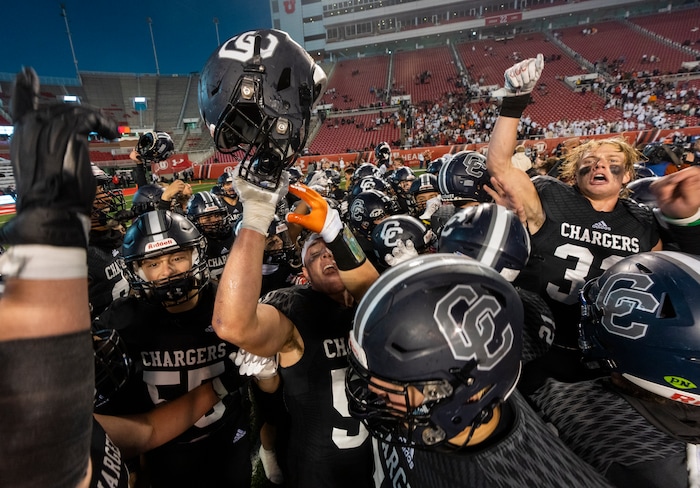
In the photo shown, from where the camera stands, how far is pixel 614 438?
165cm

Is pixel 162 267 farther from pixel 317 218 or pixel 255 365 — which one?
pixel 317 218

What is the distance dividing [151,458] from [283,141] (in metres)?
2.70

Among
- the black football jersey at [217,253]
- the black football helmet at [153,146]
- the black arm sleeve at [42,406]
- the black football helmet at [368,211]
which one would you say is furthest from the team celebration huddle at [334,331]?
the black football helmet at [153,146]

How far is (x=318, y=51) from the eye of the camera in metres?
59.8

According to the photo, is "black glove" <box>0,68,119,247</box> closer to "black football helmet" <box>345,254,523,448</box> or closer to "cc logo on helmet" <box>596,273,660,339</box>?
"black football helmet" <box>345,254,523,448</box>

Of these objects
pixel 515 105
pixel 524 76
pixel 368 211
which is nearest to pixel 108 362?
pixel 515 105

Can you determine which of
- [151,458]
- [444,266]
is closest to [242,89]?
[444,266]

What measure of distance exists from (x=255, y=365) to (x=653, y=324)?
2.10 meters

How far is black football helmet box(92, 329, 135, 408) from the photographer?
1.93 m

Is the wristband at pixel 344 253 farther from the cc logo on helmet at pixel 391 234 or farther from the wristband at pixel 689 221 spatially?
the wristband at pixel 689 221

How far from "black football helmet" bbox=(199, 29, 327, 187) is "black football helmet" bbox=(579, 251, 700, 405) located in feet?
5.96

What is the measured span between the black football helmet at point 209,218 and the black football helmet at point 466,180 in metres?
3.65

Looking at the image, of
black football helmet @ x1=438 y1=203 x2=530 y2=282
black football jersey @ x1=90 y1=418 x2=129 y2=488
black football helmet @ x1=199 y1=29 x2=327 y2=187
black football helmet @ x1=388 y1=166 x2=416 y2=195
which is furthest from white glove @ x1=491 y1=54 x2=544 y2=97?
black football helmet @ x1=388 y1=166 x2=416 y2=195

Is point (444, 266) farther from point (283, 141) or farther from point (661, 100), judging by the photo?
point (661, 100)
